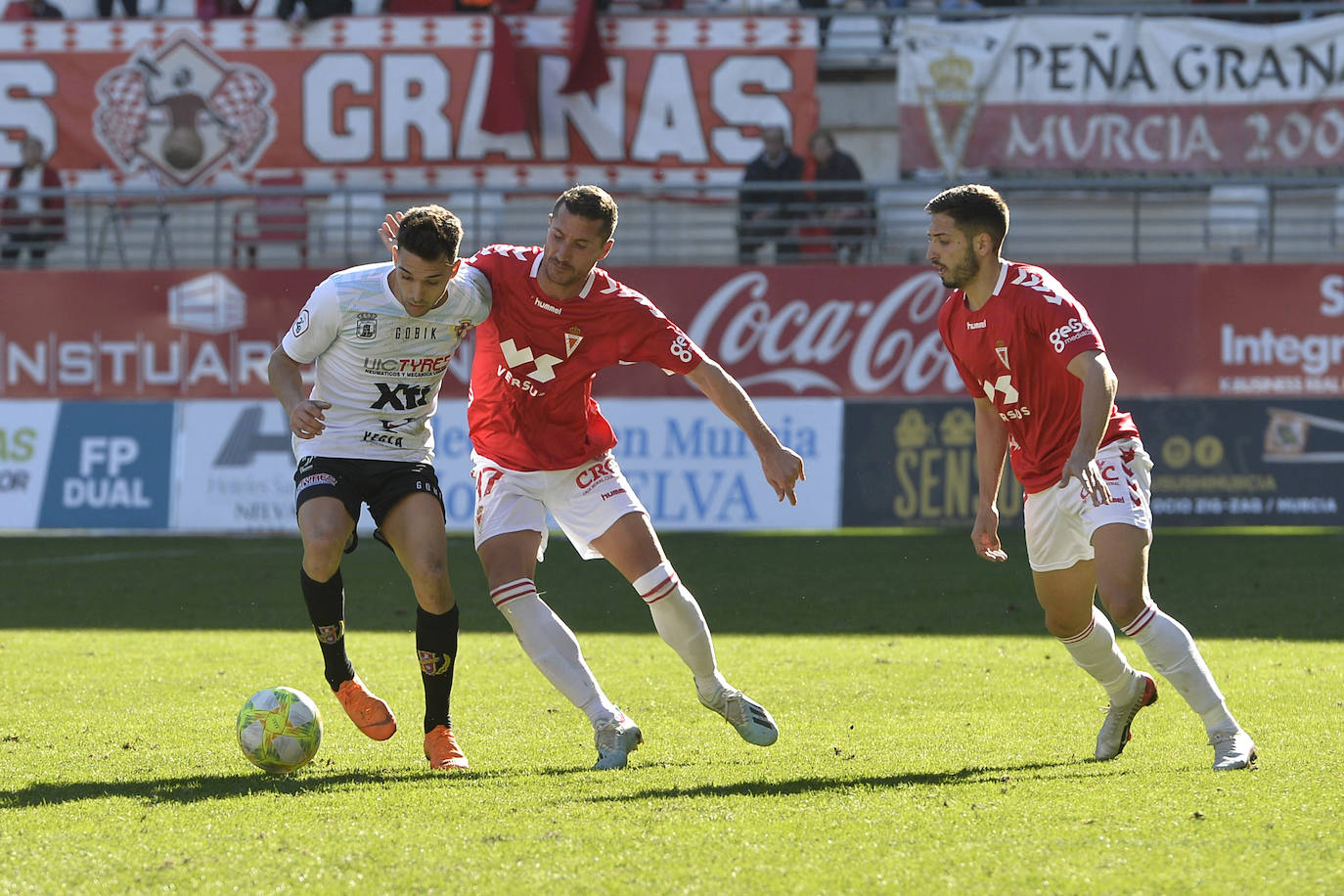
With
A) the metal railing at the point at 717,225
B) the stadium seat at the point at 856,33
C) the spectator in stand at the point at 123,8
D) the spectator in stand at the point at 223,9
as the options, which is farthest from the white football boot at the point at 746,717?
the spectator in stand at the point at 123,8

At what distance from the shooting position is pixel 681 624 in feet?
19.5

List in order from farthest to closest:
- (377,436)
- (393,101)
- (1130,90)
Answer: (393,101) → (1130,90) → (377,436)

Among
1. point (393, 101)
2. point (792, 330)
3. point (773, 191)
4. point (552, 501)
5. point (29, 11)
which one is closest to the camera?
point (552, 501)

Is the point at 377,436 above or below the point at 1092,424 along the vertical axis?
below

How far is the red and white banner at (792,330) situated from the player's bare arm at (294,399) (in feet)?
31.5

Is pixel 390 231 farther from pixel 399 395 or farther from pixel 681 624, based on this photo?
pixel 681 624

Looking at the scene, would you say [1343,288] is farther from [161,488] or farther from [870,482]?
[161,488]

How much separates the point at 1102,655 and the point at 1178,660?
39 centimetres

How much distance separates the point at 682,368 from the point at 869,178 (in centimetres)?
1441

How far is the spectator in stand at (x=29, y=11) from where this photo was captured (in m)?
19.5

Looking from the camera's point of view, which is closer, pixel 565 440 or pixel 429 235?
pixel 429 235

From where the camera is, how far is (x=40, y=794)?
5066 mm

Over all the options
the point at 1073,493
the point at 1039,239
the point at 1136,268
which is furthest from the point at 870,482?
Answer: the point at 1073,493

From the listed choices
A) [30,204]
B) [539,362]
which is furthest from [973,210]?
[30,204]
